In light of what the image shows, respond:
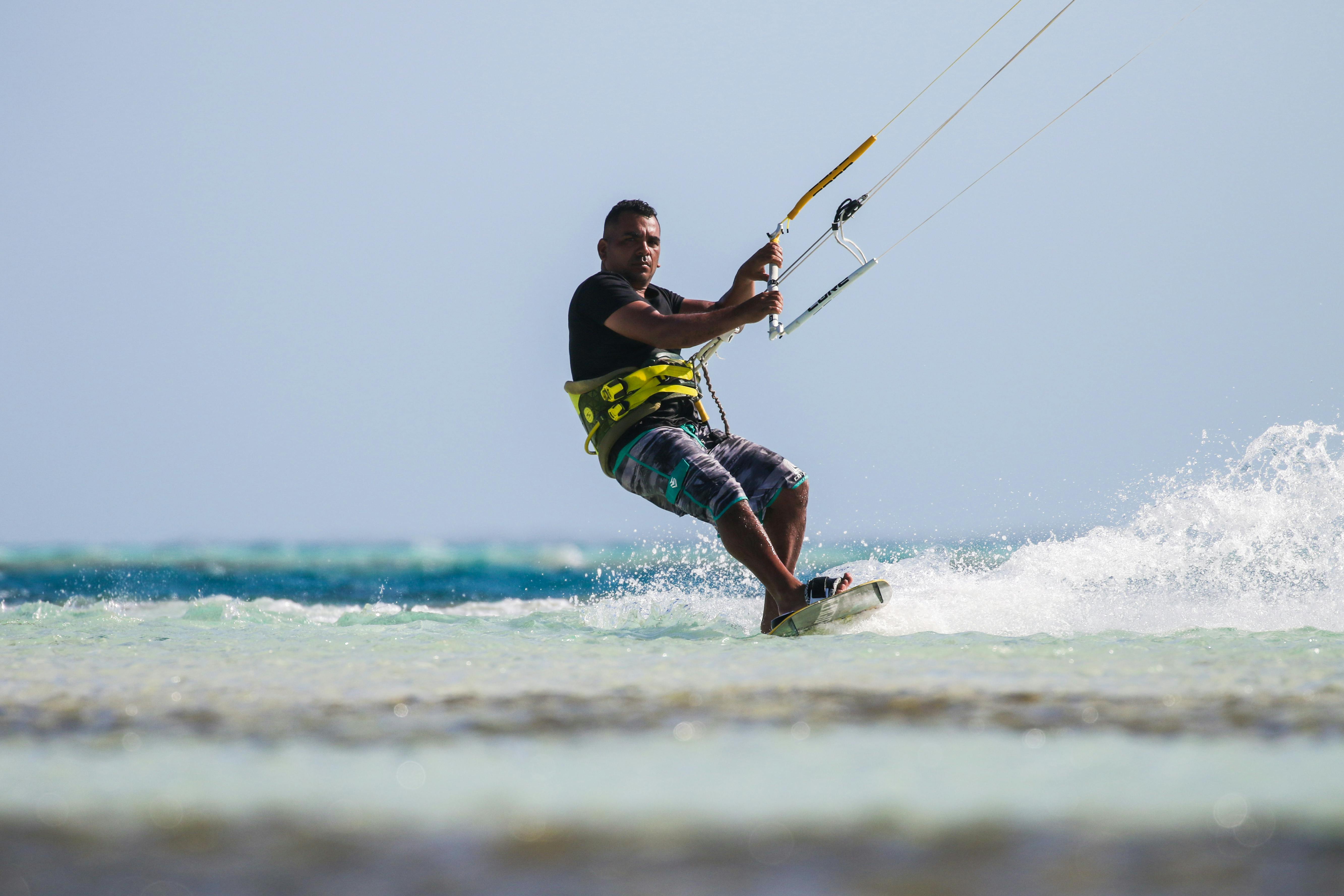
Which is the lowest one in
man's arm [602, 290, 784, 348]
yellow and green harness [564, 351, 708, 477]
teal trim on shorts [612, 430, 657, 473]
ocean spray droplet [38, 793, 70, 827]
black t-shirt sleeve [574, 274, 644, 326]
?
ocean spray droplet [38, 793, 70, 827]

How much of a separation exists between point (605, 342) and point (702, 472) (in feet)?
2.49

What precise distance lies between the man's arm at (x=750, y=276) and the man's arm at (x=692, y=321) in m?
0.37

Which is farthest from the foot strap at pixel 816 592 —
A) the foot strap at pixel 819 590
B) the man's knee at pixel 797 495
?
the man's knee at pixel 797 495

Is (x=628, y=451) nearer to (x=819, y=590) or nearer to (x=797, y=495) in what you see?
(x=797, y=495)

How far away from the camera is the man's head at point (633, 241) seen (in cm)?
440

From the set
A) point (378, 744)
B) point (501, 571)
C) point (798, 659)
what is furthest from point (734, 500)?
point (501, 571)

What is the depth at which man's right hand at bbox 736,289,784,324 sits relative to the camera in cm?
384

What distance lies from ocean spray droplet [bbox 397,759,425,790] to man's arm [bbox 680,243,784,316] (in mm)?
3108

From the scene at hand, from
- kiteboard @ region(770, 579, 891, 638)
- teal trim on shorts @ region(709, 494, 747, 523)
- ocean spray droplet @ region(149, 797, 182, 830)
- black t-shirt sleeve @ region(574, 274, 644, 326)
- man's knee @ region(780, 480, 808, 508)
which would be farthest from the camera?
man's knee @ region(780, 480, 808, 508)

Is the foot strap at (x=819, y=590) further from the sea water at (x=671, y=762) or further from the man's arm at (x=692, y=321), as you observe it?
the man's arm at (x=692, y=321)

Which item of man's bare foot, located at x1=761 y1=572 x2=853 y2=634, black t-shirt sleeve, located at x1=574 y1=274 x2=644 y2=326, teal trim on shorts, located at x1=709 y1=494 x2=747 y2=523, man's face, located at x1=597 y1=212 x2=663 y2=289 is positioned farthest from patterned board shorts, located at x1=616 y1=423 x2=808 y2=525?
man's face, located at x1=597 y1=212 x2=663 y2=289

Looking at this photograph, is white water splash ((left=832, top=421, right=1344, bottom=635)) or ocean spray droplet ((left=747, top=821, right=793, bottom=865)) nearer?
ocean spray droplet ((left=747, top=821, right=793, bottom=865))

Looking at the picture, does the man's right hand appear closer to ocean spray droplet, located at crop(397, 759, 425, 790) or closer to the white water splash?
the white water splash

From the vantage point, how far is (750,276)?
450 cm
